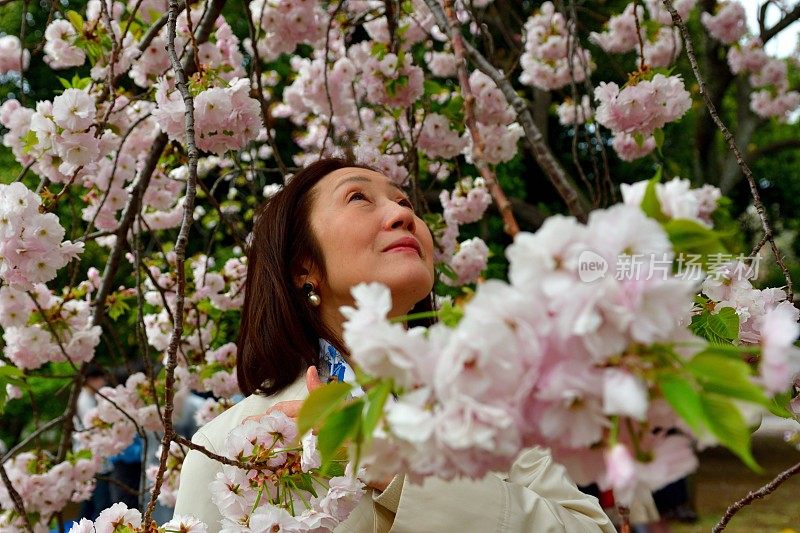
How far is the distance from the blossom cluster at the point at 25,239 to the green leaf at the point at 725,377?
5.12ft

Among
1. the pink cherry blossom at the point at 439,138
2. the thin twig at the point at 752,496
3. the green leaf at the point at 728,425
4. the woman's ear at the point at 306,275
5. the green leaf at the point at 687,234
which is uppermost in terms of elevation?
the green leaf at the point at 687,234

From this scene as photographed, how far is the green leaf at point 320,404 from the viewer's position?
2.27ft

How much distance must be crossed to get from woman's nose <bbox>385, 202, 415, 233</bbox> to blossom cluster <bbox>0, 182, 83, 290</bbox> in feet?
2.50

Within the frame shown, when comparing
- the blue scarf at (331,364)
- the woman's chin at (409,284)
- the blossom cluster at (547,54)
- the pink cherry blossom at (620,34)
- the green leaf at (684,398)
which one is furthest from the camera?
the pink cherry blossom at (620,34)

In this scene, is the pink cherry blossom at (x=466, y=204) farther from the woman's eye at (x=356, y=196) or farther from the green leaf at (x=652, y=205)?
the green leaf at (x=652, y=205)

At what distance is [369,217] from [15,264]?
793mm

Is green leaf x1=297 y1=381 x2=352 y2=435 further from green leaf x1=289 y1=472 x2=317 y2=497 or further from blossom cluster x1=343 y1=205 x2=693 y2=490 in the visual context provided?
green leaf x1=289 y1=472 x2=317 y2=497

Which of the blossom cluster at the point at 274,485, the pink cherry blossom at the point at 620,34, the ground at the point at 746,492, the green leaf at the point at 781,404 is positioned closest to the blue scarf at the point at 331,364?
the blossom cluster at the point at 274,485

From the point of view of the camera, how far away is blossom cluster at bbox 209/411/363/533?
1.20 metres

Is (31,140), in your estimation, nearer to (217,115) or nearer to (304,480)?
(217,115)

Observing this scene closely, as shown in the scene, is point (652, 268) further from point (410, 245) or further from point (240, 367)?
point (240, 367)

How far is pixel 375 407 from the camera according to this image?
25.7 inches

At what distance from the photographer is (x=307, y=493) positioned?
1245 mm

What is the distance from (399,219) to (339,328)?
0.96 feet
